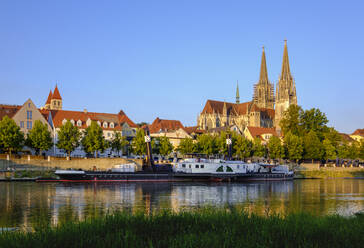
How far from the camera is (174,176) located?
71.8 meters

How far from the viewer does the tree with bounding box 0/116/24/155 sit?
2904 inches

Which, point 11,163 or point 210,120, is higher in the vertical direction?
point 210,120

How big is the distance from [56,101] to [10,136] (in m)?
87.1

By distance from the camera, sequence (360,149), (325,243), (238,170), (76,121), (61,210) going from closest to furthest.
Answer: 1. (325,243)
2. (61,210)
3. (238,170)
4. (76,121)
5. (360,149)

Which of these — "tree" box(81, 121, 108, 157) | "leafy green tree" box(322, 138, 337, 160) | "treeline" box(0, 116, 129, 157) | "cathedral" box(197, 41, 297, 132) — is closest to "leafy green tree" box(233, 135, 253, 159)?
"leafy green tree" box(322, 138, 337, 160)

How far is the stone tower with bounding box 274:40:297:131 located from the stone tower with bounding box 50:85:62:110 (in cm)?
9676

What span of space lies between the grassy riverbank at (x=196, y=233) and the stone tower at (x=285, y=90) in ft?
577

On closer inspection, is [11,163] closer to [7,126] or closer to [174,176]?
[7,126]

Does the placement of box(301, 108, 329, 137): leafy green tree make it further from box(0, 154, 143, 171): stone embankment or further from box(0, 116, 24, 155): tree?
box(0, 116, 24, 155): tree

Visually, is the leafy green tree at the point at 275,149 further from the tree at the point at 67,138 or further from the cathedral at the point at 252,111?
the cathedral at the point at 252,111

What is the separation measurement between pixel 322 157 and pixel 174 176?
187 feet

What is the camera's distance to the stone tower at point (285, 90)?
7416 inches

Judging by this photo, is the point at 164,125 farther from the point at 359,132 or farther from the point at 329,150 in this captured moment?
the point at 359,132

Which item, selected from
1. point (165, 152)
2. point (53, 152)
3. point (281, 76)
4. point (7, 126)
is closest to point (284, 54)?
point (281, 76)
